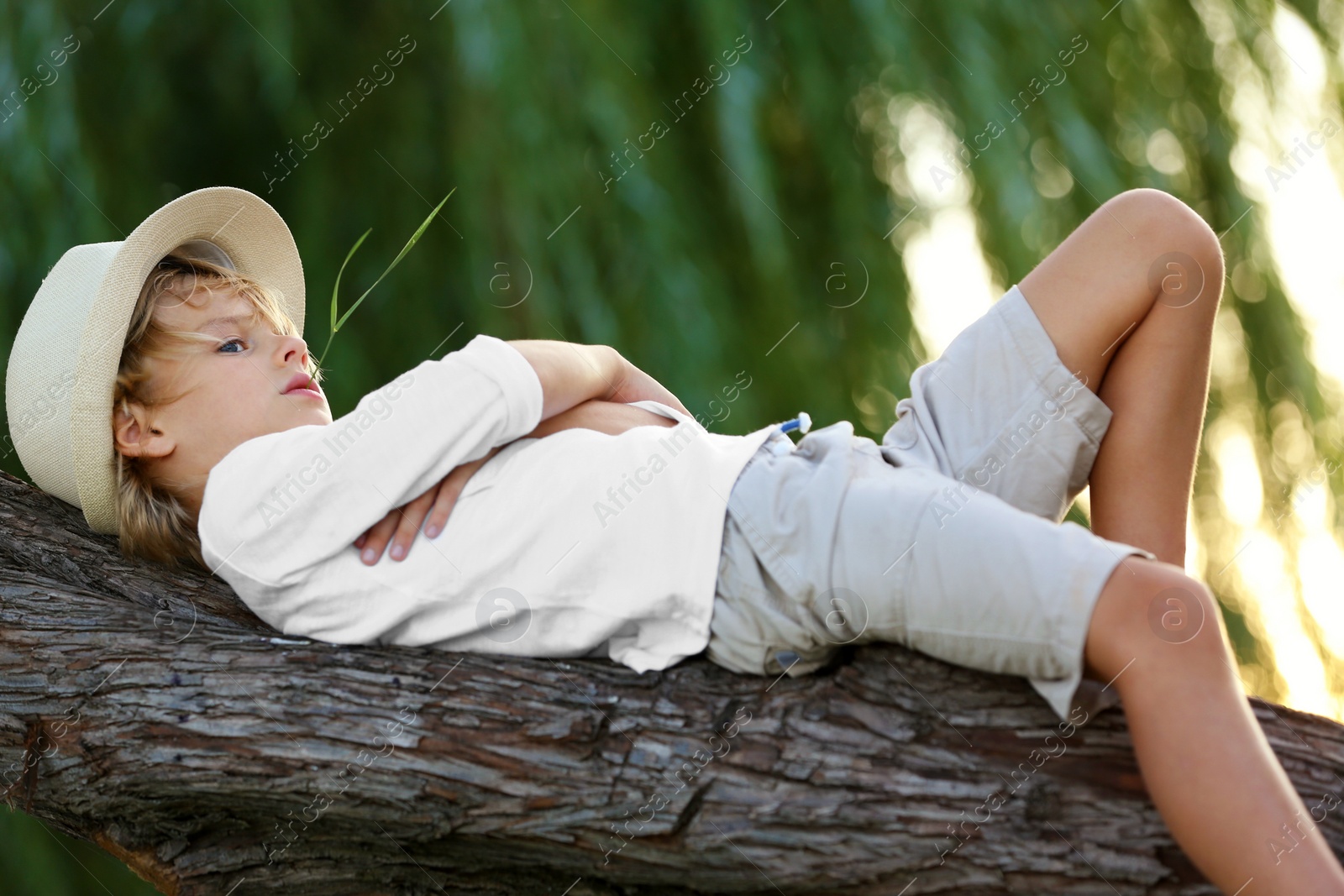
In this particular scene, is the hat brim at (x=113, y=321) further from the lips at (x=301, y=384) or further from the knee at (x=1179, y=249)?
the knee at (x=1179, y=249)

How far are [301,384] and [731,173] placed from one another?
79 centimetres

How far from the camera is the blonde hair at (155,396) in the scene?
1233mm

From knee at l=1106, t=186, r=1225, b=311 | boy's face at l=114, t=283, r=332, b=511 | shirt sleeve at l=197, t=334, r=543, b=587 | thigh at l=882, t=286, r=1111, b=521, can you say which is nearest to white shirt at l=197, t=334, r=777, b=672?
shirt sleeve at l=197, t=334, r=543, b=587

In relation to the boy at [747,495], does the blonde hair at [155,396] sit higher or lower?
higher

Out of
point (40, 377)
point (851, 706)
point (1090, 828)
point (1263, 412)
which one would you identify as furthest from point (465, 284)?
point (1263, 412)

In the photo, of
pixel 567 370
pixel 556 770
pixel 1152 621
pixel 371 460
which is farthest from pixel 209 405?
pixel 1152 621

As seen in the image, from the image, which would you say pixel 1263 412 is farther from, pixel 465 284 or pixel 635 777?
pixel 635 777

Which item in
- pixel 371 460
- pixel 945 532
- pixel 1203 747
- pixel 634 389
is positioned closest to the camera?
pixel 1203 747

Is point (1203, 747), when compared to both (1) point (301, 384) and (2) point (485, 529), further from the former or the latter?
(1) point (301, 384)

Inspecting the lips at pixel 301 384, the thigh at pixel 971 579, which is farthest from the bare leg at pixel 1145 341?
the lips at pixel 301 384

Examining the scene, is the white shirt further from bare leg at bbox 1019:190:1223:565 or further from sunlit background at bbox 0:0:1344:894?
sunlit background at bbox 0:0:1344:894

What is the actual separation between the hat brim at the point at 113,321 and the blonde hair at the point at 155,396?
0.02 m

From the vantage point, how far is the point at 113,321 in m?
1.19

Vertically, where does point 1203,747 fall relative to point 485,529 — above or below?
below
